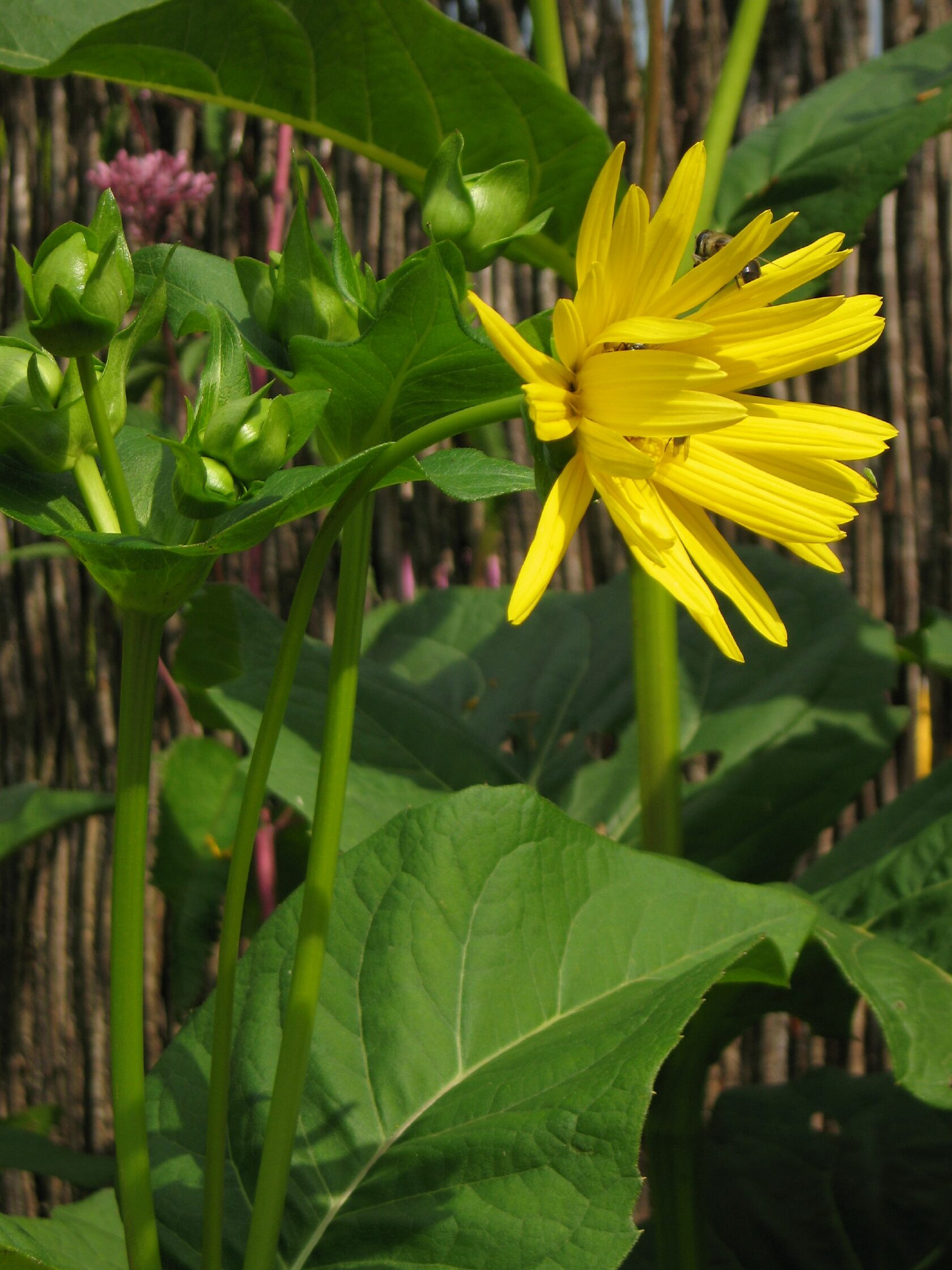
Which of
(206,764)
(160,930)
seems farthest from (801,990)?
(160,930)

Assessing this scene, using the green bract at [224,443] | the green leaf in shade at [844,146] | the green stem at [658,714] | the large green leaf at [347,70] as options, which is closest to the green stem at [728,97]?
the green leaf in shade at [844,146]

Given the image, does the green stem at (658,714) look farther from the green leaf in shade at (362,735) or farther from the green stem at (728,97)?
the green stem at (728,97)

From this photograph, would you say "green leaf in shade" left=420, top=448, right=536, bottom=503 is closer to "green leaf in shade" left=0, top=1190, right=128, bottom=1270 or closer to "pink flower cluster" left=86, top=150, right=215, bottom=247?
"green leaf in shade" left=0, top=1190, right=128, bottom=1270

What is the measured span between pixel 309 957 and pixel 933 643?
68 centimetres

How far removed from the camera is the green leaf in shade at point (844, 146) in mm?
748

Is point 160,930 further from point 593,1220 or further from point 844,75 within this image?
point 844,75

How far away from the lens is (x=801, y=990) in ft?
2.41

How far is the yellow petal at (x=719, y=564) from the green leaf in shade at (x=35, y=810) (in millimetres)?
831

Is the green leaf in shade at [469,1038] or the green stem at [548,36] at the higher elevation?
the green stem at [548,36]

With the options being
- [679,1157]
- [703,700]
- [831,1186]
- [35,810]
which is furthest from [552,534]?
[35,810]

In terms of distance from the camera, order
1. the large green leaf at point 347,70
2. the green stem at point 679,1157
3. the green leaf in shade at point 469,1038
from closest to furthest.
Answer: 1. the green leaf in shade at point 469,1038
2. the large green leaf at point 347,70
3. the green stem at point 679,1157

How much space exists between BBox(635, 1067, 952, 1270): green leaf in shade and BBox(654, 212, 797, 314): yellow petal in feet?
2.41

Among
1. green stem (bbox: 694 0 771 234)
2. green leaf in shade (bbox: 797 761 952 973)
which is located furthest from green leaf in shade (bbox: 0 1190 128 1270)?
green stem (bbox: 694 0 771 234)

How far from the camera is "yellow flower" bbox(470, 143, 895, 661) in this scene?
14.0 inches
